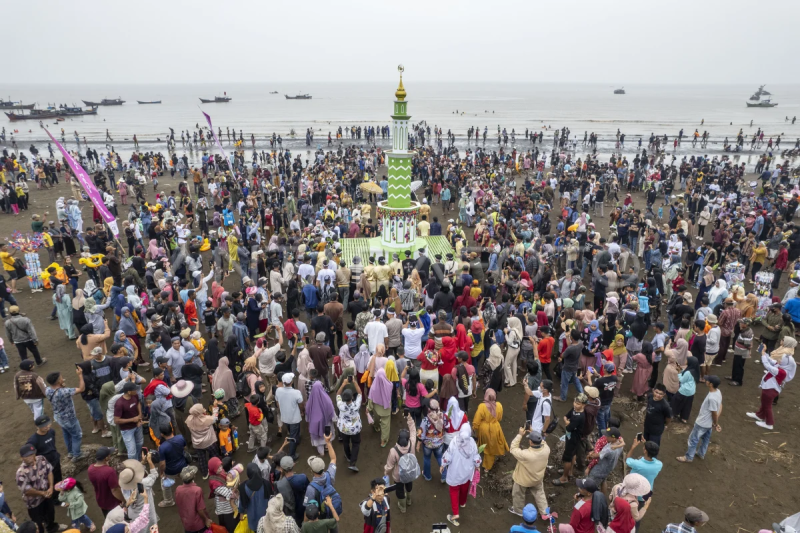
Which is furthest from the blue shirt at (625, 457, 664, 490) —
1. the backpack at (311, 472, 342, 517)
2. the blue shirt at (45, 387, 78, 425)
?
the blue shirt at (45, 387, 78, 425)

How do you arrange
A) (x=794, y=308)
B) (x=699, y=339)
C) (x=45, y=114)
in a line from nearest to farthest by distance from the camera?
(x=699, y=339)
(x=794, y=308)
(x=45, y=114)

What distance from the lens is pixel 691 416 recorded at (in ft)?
26.0

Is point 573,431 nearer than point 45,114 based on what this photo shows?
Yes

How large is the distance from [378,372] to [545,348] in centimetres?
320

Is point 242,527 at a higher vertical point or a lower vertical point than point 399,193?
lower

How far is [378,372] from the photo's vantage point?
6.64 meters

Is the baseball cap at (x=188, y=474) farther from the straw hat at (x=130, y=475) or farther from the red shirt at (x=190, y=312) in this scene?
the red shirt at (x=190, y=312)

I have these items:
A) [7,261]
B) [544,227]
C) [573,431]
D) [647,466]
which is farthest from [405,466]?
[544,227]

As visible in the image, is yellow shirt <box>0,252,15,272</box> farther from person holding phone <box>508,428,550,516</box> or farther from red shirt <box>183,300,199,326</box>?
person holding phone <box>508,428,550,516</box>

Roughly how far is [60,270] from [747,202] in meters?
23.2

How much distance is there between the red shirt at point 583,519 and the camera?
464 centimetres

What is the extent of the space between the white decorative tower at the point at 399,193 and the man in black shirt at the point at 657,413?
9.02 m

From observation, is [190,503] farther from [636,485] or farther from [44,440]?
[636,485]

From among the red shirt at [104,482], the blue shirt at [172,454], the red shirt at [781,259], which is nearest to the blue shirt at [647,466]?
the blue shirt at [172,454]
